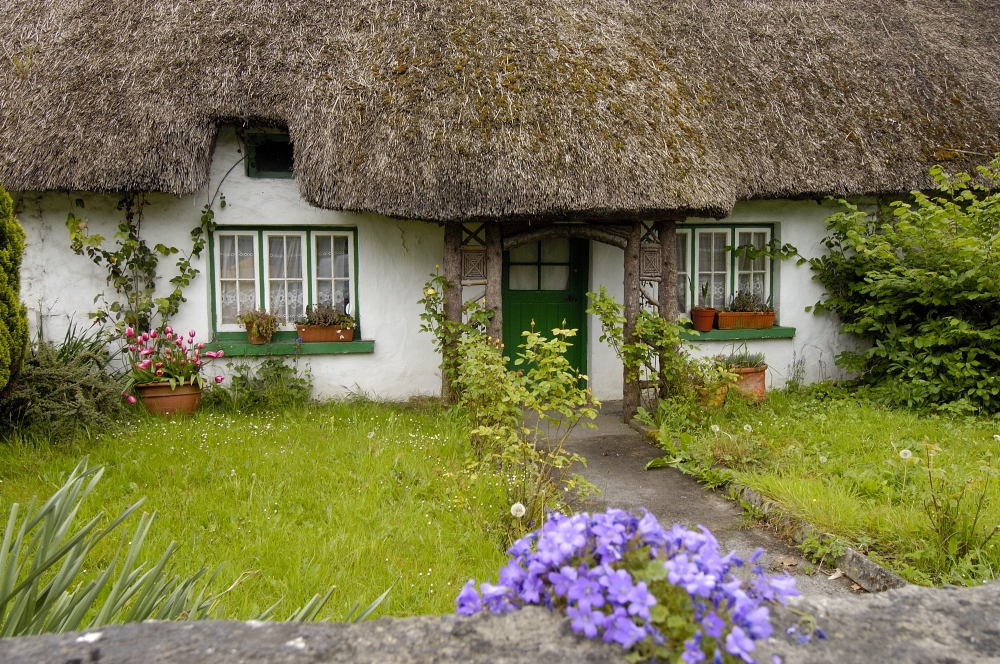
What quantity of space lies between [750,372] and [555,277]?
2.30 meters

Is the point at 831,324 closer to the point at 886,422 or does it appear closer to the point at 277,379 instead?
the point at 886,422

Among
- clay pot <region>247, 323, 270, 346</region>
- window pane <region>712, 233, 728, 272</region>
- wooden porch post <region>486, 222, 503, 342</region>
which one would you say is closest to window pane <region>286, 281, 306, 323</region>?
clay pot <region>247, 323, 270, 346</region>

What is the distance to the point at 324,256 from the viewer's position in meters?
7.18

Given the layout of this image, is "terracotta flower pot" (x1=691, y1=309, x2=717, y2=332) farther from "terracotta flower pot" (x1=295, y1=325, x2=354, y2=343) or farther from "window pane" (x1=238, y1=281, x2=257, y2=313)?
"window pane" (x1=238, y1=281, x2=257, y2=313)

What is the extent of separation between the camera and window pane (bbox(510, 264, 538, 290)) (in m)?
7.53

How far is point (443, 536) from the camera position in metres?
3.76

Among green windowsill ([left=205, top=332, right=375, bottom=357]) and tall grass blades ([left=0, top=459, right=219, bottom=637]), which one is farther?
green windowsill ([left=205, top=332, right=375, bottom=357])

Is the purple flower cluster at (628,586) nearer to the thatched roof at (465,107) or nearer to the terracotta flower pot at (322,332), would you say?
the thatched roof at (465,107)

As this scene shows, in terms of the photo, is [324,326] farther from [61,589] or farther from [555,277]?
[61,589]

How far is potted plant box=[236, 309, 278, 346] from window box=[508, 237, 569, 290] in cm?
252

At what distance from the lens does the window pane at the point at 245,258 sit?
7031 mm

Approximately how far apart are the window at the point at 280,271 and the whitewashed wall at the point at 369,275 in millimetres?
154

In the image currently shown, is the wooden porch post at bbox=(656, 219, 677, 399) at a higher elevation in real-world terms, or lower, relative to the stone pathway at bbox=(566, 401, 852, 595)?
higher

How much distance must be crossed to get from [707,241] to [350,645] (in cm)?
746
